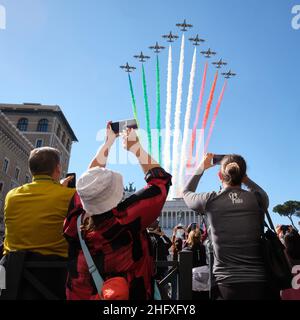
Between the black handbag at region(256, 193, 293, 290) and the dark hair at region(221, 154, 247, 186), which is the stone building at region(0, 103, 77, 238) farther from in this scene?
the black handbag at region(256, 193, 293, 290)

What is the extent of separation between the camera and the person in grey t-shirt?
2.84 m

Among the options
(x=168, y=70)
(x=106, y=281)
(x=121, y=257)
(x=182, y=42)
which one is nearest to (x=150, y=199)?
(x=121, y=257)

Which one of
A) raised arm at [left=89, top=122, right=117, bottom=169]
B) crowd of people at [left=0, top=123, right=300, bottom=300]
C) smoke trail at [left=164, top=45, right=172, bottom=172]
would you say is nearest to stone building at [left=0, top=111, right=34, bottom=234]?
smoke trail at [left=164, top=45, right=172, bottom=172]

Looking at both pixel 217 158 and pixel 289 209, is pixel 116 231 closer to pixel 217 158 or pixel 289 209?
pixel 217 158

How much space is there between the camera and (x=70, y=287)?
2.50 meters

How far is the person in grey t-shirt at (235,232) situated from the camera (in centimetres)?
284

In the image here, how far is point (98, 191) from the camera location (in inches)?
92.0

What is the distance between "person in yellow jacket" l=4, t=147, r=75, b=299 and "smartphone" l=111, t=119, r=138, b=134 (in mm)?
797

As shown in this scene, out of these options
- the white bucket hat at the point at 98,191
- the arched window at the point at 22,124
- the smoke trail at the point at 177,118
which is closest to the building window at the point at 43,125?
the arched window at the point at 22,124

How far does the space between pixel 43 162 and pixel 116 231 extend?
1401 mm

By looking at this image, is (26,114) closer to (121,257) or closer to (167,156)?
(167,156)

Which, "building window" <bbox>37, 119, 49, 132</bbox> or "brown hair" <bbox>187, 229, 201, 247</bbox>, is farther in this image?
"building window" <bbox>37, 119, 49, 132</bbox>

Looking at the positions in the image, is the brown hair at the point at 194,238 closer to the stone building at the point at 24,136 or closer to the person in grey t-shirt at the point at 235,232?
the person in grey t-shirt at the point at 235,232

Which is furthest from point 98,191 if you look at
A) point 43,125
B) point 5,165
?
point 43,125
